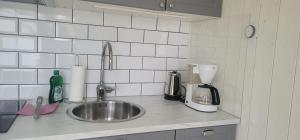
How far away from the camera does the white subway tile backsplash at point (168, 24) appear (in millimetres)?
1677

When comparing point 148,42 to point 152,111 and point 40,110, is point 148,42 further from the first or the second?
point 40,110

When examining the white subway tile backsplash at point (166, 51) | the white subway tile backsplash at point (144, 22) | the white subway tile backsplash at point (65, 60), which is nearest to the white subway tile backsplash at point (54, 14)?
the white subway tile backsplash at point (65, 60)

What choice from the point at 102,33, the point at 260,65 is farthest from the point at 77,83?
the point at 260,65

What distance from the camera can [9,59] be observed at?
1.33 metres

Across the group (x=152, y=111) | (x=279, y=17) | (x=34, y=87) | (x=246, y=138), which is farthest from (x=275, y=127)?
(x=34, y=87)

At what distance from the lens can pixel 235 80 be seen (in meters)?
1.35

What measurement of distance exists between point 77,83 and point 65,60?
184 mm

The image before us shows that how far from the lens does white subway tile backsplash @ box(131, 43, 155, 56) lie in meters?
1.63

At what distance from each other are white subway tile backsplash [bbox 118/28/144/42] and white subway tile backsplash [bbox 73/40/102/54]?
0.52 feet

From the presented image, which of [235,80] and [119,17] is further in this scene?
[119,17]

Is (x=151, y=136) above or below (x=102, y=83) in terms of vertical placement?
below

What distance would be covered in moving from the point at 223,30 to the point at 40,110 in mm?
1192

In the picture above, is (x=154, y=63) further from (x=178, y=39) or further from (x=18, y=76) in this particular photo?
(x=18, y=76)

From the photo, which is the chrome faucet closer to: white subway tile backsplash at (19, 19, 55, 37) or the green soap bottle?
the green soap bottle
